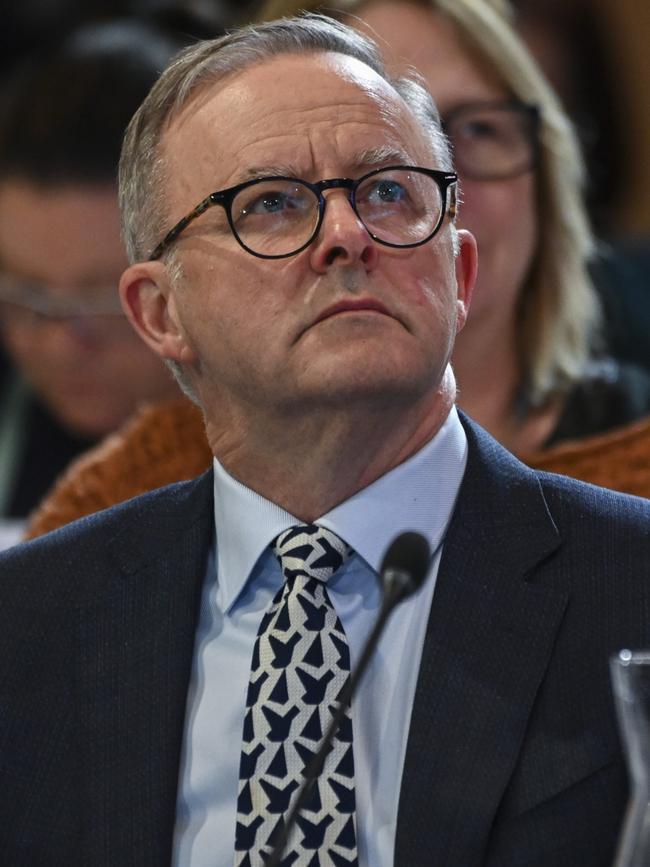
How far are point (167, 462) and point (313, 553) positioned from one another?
721mm

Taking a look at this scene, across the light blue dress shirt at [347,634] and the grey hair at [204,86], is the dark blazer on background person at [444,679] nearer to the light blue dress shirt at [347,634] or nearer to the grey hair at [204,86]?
the light blue dress shirt at [347,634]

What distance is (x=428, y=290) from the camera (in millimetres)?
1586

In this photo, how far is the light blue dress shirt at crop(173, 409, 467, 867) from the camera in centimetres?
151

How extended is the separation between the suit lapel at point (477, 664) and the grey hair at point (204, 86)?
409mm

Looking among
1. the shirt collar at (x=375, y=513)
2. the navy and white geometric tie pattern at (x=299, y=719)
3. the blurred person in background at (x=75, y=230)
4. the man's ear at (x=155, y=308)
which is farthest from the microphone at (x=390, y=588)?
the blurred person in background at (x=75, y=230)

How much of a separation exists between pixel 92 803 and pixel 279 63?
79 centimetres

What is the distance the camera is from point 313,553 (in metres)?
1.59

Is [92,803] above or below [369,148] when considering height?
below

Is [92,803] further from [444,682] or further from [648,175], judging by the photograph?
[648,175]

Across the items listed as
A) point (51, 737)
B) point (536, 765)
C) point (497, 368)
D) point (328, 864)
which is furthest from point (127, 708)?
point (497, 368)

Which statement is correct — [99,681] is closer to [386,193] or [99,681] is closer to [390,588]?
[390,588]

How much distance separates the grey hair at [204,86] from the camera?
168cm

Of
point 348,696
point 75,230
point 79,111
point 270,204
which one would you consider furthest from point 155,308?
point 79,111

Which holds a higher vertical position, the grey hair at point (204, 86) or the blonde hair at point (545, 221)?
the grey hair at point (204, 86)
